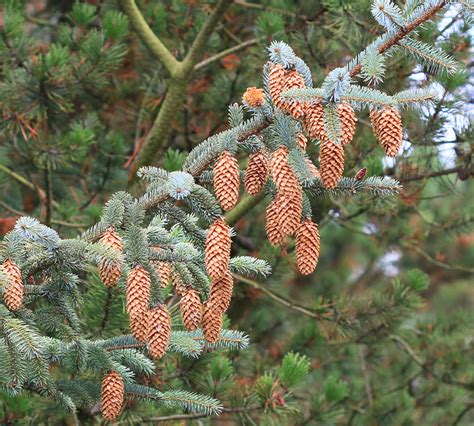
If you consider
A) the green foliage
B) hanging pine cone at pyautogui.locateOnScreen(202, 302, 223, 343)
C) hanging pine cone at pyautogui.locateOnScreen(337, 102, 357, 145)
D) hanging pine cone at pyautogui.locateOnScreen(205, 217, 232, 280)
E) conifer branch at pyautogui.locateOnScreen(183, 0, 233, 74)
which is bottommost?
the green foliage

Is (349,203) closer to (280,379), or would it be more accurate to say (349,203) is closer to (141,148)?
(141,148)

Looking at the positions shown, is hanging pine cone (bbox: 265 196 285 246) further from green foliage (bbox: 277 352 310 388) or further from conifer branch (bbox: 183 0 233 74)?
conifer branch (bbox: 183 0 233 74)

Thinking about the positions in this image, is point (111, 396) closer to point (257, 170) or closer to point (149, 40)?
point (257, 170)

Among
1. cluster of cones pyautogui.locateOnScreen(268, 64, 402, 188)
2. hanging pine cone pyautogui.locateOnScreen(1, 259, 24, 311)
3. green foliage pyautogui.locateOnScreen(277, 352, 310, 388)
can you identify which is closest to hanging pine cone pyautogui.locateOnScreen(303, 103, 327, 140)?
cluster of cones pyautogui.locateOnScreen(268, 64, 402, 188)

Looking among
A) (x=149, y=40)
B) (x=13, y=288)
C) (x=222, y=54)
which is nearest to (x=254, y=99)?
(x=13, y=288)

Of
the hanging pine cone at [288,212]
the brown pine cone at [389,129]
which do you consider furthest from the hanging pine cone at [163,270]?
the brown pine cone at [389,129]

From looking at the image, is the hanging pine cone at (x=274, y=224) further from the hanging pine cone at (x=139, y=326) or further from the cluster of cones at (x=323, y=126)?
the hanging pine cone at (x=139, y=326)

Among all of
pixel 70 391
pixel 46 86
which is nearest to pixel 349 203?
pixel 46 86

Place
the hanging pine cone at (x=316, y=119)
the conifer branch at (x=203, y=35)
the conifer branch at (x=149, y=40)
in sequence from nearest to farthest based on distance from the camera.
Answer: the hanging pine cone at (x=316, y=119) → the conifer branch at (x=203, y=35) → the conifer branch at (x=149, y=40)
